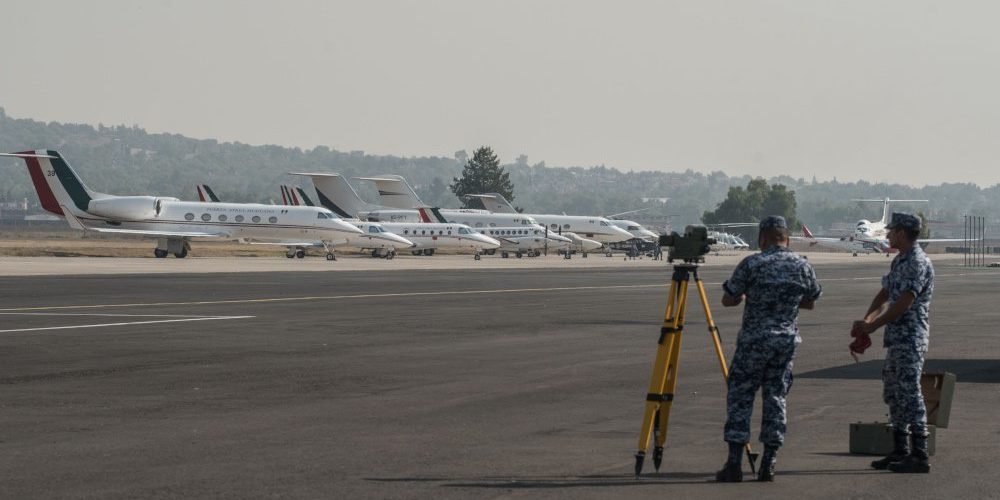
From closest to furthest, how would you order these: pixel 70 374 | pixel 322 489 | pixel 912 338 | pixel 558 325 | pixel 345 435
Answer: pixel 322 489 → pixel 912 338 → pixel 345 435 → pixel 70 374 → pixel 558 325

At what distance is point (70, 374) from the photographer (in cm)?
1862

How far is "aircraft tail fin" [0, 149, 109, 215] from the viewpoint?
84562mm

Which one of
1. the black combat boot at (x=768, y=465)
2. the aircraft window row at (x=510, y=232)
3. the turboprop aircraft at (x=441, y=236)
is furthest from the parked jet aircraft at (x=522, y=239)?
the black combat boot at (x=768, y=465)

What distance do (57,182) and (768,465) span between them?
261ft

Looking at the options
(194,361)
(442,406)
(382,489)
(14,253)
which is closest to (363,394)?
(442,406)

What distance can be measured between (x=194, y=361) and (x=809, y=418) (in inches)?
384

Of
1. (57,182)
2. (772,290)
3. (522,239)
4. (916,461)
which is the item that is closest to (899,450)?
(916,461)

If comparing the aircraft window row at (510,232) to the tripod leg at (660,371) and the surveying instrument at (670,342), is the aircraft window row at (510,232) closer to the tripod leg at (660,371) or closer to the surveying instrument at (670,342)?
the surveying instrument at (670,342)

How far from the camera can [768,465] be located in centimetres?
1098

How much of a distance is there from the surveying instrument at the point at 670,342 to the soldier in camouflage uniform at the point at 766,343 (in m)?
0.22

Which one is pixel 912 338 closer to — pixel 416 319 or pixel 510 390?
pixel 510 390

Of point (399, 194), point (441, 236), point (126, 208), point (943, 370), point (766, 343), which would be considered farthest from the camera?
point (399, 194)

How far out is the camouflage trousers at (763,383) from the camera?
11031 millimetres

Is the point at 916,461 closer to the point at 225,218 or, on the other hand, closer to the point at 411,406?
the point at 411,406
